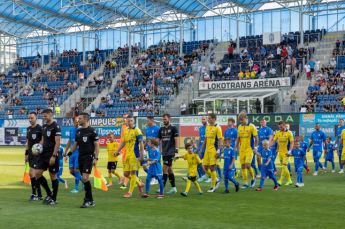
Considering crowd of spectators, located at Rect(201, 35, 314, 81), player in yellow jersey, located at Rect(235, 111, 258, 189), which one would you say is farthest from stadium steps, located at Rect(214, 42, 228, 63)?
player in yellow jersey, located at Rect(235, 111, 258, 189)

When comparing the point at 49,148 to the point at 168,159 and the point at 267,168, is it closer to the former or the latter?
the point at 168,159

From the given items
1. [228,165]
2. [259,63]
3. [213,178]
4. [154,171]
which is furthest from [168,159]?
[259,63]

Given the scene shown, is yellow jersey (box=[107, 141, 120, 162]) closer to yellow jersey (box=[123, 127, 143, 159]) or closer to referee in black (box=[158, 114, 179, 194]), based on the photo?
referee in black (box=[158, 114, 179, 194])

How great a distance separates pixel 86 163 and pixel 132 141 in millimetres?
2229

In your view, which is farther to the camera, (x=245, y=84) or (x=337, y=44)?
(x=337, y=44)

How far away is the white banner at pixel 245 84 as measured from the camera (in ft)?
155

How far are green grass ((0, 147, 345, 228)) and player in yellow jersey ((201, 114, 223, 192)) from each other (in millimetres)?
509

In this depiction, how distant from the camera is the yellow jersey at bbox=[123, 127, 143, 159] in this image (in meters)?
15.9

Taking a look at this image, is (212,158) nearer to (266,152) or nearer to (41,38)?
(266,152)

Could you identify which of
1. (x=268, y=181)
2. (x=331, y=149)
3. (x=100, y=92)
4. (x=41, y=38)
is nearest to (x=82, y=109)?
(x=100, y=92)

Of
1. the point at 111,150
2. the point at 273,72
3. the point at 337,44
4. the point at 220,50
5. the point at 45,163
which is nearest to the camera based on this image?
the point at 45,163

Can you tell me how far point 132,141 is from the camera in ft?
52.1

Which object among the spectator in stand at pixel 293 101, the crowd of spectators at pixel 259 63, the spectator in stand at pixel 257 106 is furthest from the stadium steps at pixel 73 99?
the spectator in stand at pixel 293 101

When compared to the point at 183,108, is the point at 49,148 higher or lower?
lower
